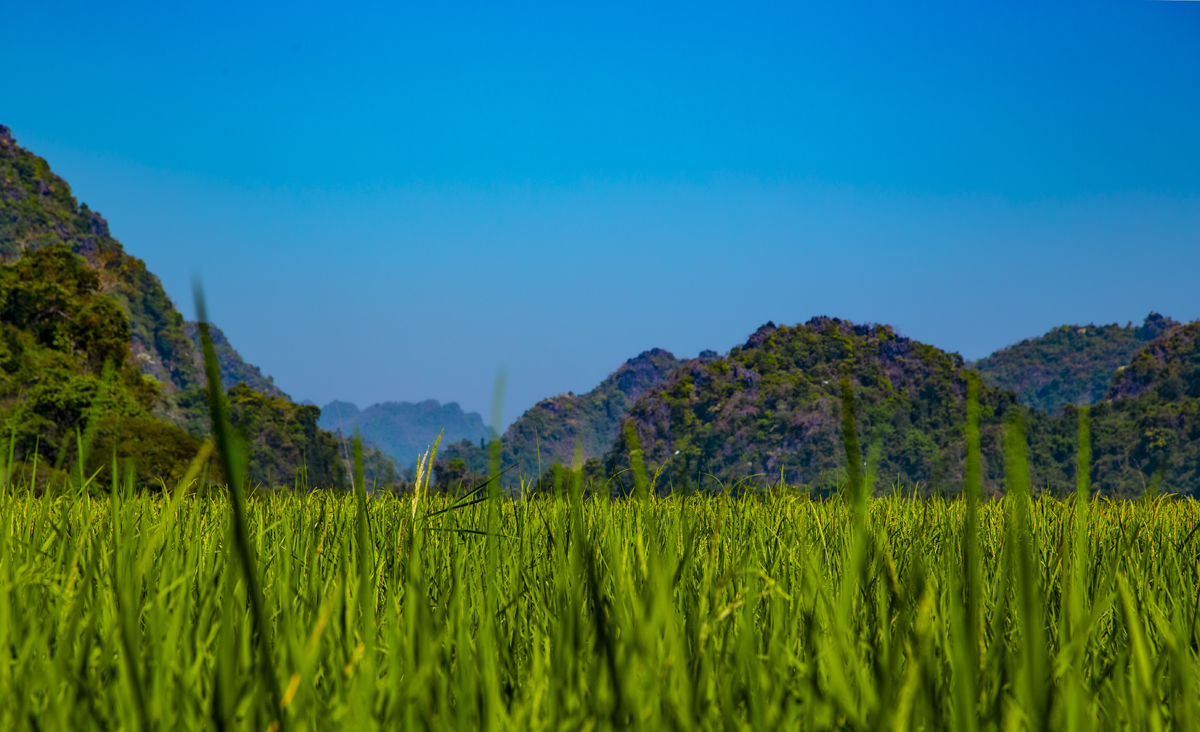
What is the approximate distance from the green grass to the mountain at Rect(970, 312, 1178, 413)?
400 ft

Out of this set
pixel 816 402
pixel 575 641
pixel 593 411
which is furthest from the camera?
Answer: pixel 593 411

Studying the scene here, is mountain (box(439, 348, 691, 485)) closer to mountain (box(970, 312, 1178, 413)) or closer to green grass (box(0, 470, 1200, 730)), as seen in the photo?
mountain (box(970, 312, 1178, 413))

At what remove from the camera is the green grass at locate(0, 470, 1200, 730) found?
98 centimetres

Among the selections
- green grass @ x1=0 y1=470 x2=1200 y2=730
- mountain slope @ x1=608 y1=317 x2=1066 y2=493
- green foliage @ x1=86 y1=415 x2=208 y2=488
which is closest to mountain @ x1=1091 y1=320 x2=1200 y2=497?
mountain slope @ x1=608 y1=317 x2=1066 y2=493

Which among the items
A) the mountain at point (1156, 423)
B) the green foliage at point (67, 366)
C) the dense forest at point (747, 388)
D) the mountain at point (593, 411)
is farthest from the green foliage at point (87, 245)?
the mountain at point (1156, 423)

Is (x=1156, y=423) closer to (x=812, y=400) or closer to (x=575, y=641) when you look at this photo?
(x=812, y=400)

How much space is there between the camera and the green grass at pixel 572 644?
3.22ft

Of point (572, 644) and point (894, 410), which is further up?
point (894, 410)

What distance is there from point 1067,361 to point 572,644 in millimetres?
140233

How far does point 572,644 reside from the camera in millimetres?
1279

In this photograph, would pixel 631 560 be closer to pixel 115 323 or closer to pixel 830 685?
pixel 830 685

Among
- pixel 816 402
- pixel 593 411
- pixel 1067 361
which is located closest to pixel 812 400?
pixel 816 402

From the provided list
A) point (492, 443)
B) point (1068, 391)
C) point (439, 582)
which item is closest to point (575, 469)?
point (492, 443)

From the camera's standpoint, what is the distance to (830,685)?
1.12 m
